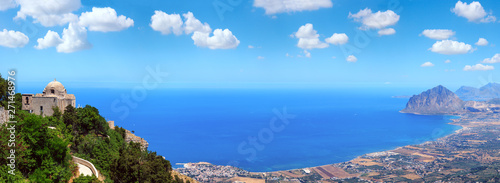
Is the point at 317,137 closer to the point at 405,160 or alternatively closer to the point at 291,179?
the point at 405,160

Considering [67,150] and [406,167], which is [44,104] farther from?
[406,167]

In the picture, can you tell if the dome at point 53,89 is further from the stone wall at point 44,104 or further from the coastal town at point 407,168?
the coastal town at point 407,168

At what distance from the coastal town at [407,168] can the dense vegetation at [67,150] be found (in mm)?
35665

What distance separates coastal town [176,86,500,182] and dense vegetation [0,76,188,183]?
35.7 meters

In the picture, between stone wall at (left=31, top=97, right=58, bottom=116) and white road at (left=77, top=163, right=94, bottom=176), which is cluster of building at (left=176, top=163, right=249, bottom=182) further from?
white road at (left=77, top=163, right=94, bottom=176)

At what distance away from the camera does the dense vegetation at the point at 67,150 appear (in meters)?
14.9

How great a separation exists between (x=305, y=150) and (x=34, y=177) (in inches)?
3137

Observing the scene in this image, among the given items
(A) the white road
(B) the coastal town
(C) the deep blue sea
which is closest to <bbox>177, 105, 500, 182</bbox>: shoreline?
(B) the coastal town

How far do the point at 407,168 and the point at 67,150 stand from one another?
73755mm

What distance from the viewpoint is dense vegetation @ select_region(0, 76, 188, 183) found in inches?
585

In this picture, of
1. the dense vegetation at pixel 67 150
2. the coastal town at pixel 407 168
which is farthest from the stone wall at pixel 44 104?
the coastal town at pixel 407 168

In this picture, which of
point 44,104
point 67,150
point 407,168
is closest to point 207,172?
point 44,104

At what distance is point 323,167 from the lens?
70375 millimetres

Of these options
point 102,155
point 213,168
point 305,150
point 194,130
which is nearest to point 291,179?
point 213,168
